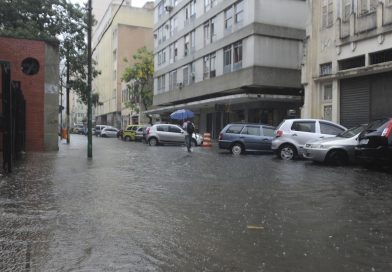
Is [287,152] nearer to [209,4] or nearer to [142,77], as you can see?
[209,4]

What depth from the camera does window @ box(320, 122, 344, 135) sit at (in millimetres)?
17094

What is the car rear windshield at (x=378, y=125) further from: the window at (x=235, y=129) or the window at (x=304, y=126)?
the window at (x=235, y=129)

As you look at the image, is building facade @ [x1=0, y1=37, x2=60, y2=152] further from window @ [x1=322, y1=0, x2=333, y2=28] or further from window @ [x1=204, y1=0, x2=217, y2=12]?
window @ [x1=204, y1=0, x2=217, y2=12]

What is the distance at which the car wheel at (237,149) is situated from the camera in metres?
21.0

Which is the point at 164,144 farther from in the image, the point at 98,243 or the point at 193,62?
the point at 98,243

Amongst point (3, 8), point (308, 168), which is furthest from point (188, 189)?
point (3, 8)

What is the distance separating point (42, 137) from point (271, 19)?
61.1ft

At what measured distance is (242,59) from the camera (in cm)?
3394

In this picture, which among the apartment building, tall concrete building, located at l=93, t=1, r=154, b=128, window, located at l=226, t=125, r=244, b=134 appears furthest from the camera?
tall concrete building, located at l=93, t=1, r=154, b=128

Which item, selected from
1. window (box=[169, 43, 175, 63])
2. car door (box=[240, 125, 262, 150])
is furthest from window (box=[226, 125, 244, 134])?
window (box=[169, 43, 175, 63])

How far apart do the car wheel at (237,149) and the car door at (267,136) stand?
98cm

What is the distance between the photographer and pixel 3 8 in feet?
95.7

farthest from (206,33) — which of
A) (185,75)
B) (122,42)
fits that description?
(122,42)

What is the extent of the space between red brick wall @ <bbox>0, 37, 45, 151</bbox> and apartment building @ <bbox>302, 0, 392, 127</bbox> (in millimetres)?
13608
